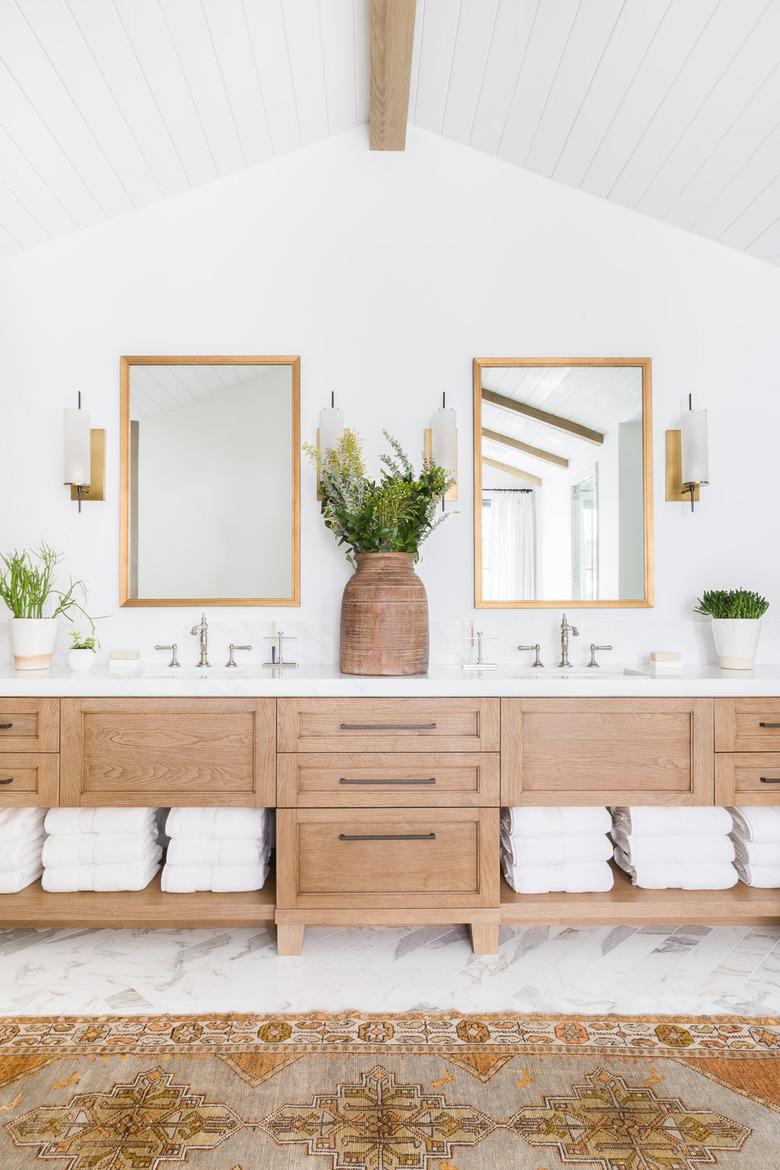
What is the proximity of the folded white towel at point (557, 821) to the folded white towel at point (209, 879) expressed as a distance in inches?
32.3

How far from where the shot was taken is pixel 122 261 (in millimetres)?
2611

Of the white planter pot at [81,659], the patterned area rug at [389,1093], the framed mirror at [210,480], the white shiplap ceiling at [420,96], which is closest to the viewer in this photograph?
the patterned area rug at [389,1093]

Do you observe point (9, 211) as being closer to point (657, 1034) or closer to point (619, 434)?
point (619, 434)

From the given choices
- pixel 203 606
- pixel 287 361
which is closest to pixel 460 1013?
pixel 203 606

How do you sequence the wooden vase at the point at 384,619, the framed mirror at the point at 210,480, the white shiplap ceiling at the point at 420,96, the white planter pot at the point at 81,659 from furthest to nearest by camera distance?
the framed mirror at the point at 210,480 → the white planter pot at the point at 81,659 → the wooden vase at the point at 384,619 → the white shiplap ceiling at the point at 420,96

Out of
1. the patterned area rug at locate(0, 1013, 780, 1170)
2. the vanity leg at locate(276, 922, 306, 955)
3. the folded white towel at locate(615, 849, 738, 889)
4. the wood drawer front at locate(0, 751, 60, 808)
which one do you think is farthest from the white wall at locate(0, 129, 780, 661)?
the patterned area rug at locate(0, 1013, 780, 1170)

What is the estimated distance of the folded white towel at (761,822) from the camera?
2135 millimetres

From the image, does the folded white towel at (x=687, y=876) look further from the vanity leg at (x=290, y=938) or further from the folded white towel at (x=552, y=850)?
the vanity leg at (x=290, y=938)

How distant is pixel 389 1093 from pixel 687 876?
3.70ft

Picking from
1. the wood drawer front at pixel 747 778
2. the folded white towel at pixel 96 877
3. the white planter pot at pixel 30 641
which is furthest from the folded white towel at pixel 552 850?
the white planter pot at pixel 30 641

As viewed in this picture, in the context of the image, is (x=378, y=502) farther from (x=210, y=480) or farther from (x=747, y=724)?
(x=747, y=724)

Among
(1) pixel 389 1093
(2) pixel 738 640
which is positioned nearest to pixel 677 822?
(2) pixel 738 640

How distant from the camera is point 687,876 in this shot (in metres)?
2.13

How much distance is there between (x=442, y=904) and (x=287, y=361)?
76.8 inches
